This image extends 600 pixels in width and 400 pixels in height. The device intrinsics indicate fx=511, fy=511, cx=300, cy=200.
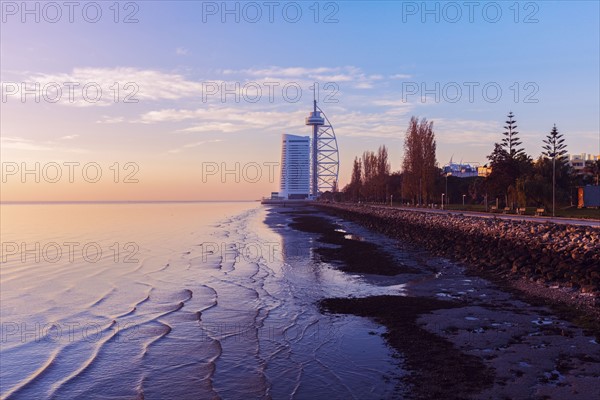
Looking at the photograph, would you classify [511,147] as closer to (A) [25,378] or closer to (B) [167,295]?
(B) [167,295]

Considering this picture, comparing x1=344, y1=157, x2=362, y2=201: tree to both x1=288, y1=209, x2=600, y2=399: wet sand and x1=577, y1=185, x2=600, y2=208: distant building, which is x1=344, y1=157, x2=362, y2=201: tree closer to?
x1=577, y1=185, x2=600, y2=208: distant building

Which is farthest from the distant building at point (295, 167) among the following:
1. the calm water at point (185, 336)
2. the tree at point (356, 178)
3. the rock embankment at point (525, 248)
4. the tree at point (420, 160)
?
the calm water at point (185, 336)

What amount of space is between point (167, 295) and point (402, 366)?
9255 millimetres

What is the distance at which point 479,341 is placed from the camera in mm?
8828

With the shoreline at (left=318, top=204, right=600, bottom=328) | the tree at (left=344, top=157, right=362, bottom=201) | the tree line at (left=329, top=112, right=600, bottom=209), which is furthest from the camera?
the tree at (left=344, top=157, right=362, bottom=201)

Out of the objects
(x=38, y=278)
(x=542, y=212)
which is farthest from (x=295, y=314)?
(x=542, y=212)

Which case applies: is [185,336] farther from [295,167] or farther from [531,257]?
[295,167]

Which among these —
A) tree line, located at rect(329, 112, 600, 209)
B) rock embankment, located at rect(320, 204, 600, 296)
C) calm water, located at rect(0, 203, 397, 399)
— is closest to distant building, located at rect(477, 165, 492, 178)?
tree line, located at rect(329, 112, 600, 209)

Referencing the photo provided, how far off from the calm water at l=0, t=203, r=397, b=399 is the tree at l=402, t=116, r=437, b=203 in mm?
48360

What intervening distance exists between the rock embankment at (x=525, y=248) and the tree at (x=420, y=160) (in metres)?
35.0

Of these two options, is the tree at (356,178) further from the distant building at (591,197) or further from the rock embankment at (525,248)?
the rock embankment at (525,248)

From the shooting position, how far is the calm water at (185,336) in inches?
295

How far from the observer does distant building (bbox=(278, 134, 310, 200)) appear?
18688 centimetres

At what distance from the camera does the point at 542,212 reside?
1502 inches
